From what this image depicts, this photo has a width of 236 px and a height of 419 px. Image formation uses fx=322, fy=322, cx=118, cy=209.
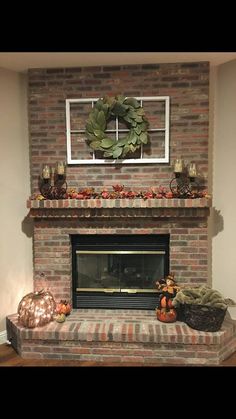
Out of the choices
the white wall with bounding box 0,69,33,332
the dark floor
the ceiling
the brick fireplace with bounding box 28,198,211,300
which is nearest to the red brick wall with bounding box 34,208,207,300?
the brick fireplace with bounding box 28,198,211,300

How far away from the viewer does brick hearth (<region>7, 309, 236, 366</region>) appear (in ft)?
8.95

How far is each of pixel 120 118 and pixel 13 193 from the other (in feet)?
4.34

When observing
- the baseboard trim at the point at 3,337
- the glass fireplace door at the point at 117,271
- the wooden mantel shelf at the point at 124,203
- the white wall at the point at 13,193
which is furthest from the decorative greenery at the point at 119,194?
the baseboard trim at the point at 3,337

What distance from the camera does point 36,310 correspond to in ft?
9.51

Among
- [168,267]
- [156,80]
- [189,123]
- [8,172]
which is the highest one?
[156,80]

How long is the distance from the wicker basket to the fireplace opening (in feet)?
1.75

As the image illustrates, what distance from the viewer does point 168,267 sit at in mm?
3230

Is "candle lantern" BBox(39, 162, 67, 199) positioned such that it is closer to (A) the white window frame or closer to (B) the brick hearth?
(A) the white window frame

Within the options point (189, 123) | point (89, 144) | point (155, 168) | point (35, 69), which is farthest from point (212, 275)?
point (35, 69)

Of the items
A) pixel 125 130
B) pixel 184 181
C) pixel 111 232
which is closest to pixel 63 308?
pixel 111 232

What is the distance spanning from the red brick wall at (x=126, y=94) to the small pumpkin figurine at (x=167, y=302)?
98 cm

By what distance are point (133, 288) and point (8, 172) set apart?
1.73 meters

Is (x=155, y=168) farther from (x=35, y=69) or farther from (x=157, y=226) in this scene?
(x=35, y=69)

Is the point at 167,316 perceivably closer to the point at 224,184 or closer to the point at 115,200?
the point at 115,200
